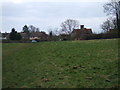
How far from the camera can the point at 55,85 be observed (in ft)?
23.1

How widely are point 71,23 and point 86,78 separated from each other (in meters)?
81.7

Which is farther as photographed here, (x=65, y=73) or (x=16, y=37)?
(x=16, y=37)

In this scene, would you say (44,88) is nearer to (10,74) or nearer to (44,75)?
(44,75)

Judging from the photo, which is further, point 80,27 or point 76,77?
point 80,27

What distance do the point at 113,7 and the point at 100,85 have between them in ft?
165

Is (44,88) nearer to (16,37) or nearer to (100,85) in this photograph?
(100,85)

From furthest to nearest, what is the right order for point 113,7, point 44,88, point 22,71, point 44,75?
point 113,7 → point 22,71 → point 44,75 → point 44,88

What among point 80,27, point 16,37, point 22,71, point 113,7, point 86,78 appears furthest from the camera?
point 80,27

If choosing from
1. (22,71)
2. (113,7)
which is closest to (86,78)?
(22,71)

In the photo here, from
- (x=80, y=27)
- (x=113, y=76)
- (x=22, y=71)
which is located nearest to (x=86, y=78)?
(x=113, y=76)

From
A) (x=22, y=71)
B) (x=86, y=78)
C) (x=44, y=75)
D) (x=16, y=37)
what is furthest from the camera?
(x=16, y=37)

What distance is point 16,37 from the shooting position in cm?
6650

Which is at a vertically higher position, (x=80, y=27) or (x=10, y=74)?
(x=80, y=27)

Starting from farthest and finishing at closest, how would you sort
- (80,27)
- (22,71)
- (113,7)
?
1. (80,27)
2. (113,7)
3. (22,71)
